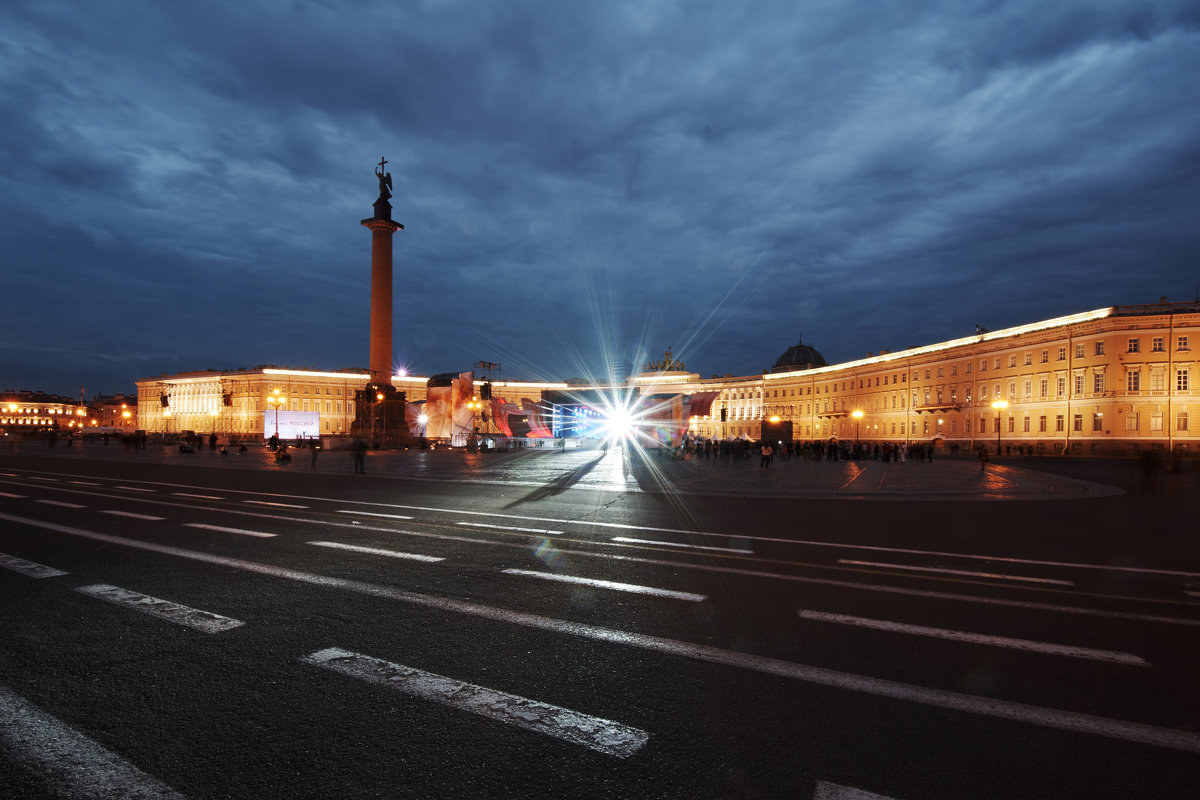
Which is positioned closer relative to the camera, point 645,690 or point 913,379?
point 645,690

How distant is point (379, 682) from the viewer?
15.5 feet

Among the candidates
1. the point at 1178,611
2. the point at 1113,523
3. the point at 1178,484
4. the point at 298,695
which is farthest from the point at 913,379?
the point at 298,695

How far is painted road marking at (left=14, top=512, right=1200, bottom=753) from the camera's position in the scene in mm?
3994

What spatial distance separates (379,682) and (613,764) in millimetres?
2016

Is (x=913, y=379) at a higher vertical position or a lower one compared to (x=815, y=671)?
higher

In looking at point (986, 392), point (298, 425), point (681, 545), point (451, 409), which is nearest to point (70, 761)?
point (681, 545)

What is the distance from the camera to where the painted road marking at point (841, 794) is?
10.5ft

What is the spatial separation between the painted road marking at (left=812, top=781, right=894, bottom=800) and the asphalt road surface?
19 millimetres

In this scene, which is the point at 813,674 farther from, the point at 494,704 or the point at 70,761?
the point at 70,761

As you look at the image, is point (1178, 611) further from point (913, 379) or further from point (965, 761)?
point (913, 379)

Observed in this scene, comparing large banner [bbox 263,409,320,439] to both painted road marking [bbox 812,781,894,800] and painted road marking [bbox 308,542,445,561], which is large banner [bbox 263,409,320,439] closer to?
painted road marking [bbox 308,542,445,561]

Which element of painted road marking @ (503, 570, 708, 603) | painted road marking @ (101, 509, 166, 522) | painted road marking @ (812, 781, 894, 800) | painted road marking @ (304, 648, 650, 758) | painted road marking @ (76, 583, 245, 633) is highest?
painted road marking @ (812, 781, 894, 800)

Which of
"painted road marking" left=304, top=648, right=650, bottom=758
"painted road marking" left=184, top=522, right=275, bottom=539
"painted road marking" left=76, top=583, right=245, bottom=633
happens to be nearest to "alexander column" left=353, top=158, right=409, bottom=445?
"painted road marking" left=184, top=522, right=275, bottom=539

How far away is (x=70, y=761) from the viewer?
3.57m
